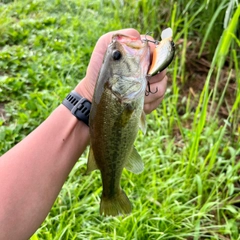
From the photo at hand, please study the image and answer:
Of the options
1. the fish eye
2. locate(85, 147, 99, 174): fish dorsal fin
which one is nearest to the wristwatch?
locate(85, 147, 99, 174): fish dorsal fin

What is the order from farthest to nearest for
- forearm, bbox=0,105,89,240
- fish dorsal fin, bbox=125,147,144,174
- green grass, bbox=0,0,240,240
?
green grass, bbox=0,0,240,240 → fish dorsal fin, bbox=125,147,144,174 → forearm, bbox=0,105,89,240

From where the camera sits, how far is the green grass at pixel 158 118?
6.60 feet

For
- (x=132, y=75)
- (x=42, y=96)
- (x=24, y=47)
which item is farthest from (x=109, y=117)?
(x=24, y=47)

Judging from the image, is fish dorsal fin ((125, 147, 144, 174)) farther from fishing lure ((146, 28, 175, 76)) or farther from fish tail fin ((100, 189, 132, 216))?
fishing lure ((146, 28, 175, 76))

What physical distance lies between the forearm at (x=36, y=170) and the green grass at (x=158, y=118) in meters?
0.61

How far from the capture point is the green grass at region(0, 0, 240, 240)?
201 centimetres

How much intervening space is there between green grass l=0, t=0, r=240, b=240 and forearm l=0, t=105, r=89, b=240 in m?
0.61

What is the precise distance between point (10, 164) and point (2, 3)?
4791 mm

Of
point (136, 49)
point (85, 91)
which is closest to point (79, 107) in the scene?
point (85, 91)

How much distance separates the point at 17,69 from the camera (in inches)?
145

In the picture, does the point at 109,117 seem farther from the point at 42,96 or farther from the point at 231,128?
the point at 42,96

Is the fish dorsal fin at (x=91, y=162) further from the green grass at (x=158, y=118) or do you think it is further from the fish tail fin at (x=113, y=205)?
the green grass at (x=158, y=118)

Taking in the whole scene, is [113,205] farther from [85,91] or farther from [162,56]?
[162,56]

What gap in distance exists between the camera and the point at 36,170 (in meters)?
1.38
